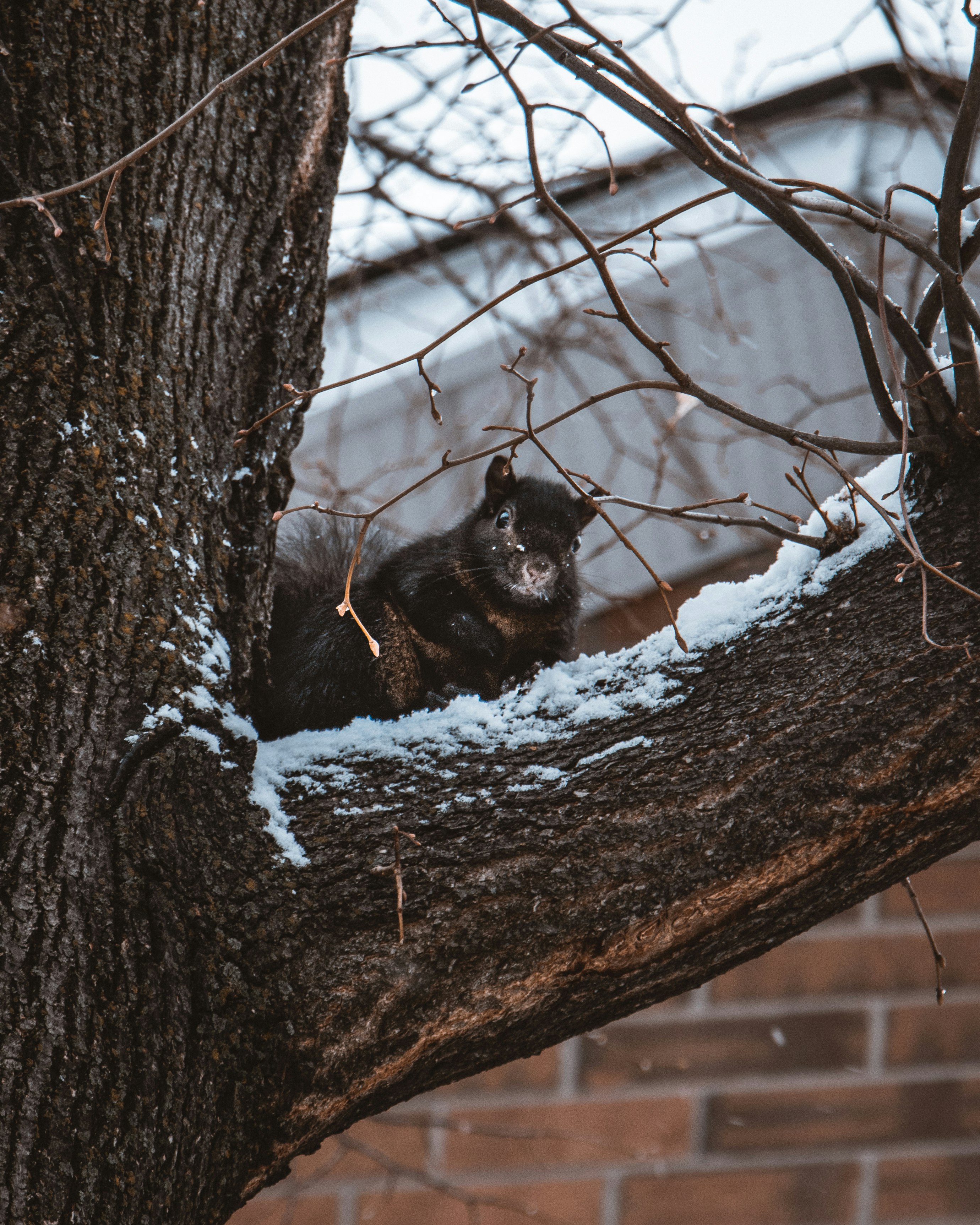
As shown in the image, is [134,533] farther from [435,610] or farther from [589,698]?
[435,610]

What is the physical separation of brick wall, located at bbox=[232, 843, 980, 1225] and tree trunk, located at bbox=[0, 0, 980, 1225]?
5.88ft

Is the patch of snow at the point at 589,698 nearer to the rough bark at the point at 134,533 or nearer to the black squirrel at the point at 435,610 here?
the rough bark at the point at 134,533

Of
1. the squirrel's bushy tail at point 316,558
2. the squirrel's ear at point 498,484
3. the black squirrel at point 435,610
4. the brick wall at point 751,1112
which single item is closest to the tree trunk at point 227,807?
the black squirrel at point 435,610

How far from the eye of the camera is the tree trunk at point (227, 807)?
93 centimetres

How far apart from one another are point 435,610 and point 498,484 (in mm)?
288

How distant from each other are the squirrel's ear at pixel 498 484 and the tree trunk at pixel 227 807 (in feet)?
2.37

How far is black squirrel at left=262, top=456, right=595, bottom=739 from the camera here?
1585 millimetres

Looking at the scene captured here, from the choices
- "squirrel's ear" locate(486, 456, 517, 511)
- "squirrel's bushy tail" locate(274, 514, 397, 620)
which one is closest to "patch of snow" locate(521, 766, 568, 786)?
"squirrel's bushy tail" locate(274, 514, 397, 620)

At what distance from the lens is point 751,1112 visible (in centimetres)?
270

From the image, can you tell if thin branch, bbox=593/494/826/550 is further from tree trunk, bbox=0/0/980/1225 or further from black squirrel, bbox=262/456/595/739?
black squirrel, bbox=262/456/595/739

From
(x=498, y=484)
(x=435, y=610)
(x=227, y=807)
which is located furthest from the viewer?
(x=498, y=484)

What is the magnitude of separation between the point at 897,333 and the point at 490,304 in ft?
1.47

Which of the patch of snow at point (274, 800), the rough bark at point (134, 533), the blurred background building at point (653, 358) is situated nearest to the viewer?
the rough bark at point (134, 533)

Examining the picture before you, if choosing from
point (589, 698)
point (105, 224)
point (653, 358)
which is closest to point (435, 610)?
point (589, 698)
